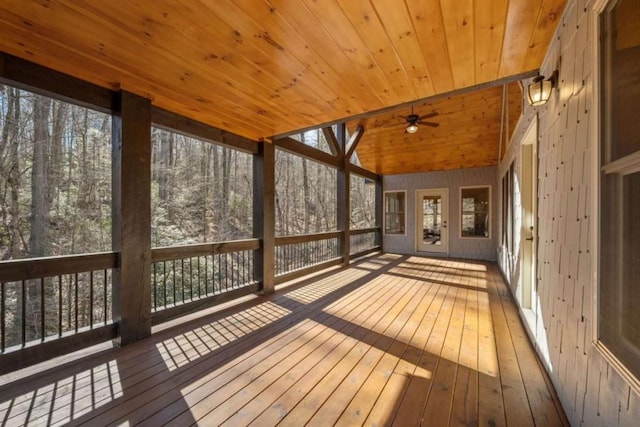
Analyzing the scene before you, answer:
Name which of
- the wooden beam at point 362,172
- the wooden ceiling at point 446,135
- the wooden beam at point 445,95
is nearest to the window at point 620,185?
the wooden beam at point 445,95

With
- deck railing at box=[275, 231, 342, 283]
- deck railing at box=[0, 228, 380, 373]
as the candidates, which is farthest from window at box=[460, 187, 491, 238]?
deck railing at box=[275, 231, 342, 283]

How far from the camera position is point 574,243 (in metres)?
1.55

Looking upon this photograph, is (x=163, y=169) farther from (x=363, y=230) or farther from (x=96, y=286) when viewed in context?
(x=363, y=230)

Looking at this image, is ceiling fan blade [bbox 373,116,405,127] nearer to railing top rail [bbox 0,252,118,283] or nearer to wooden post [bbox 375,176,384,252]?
wooden post [bbox 375,176,384,252]

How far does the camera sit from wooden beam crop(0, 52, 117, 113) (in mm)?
2016

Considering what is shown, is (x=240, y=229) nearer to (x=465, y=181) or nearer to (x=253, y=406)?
(x=465, y=181)

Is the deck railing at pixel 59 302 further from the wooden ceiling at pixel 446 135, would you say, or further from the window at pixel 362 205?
the window at pixel 362 205

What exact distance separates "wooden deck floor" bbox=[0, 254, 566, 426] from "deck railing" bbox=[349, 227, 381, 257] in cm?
456

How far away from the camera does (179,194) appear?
26.0ft

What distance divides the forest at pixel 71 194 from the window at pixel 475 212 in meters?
4.71

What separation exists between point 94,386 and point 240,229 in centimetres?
774

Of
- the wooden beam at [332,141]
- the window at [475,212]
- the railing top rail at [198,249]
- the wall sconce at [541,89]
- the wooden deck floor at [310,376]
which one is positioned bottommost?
the wooden deck floor at [310,376]

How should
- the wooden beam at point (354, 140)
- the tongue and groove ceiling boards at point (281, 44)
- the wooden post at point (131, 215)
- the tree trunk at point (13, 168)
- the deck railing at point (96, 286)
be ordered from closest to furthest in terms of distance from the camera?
the tongue and groove ceiling boards at point (281, 44), the deck railing at point (96, 286), the wooden post at point (131, 215), the tree trunk at point (13, 168), the wooden beam at point (354, 140)

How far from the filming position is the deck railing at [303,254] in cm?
492
